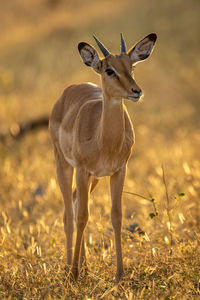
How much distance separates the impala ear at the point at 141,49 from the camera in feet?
16.5

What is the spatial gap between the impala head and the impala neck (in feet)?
0.37

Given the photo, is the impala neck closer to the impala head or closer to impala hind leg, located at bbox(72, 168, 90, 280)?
the impala head

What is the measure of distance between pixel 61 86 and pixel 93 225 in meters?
11.0

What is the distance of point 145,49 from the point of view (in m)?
5.20

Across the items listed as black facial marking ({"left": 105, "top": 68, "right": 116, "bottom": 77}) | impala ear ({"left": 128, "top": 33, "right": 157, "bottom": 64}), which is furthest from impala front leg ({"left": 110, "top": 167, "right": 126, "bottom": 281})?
impala ear ({"left": 128, "top": 33, "right": 157, "bottom": 64})

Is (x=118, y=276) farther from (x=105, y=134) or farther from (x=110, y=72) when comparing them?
(x=110, y=72)

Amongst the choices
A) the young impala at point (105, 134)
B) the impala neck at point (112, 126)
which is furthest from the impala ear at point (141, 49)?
the impala neck at point (112, 126)

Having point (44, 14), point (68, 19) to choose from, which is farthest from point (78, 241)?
point (44, 14)

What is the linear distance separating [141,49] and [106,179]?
404 cm

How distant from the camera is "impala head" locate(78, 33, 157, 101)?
4617 mm

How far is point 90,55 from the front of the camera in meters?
5.12

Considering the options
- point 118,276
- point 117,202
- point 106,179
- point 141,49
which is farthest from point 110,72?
point 106,179

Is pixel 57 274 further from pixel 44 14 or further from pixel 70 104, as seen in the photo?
pixel 44 14

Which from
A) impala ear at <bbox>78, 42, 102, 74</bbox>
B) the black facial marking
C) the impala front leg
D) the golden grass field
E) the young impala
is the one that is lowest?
the golden grass field
